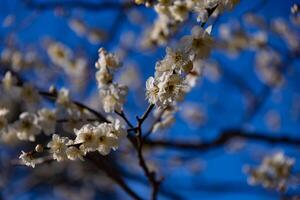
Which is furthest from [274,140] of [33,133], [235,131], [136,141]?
[33,133]

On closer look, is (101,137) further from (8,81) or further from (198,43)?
(8,81)

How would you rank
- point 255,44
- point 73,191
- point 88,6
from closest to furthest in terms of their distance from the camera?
point 88,6
point 255,44
point 73,191

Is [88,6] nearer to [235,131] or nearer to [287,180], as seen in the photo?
[235,131]

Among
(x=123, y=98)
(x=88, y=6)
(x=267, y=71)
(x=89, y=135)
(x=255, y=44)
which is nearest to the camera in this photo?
(x=89, y=135)

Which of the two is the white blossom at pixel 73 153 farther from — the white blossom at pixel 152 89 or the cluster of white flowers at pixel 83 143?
the white blossom at pixel 152 89

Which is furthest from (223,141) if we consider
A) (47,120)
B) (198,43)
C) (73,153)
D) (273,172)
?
(73,153)
